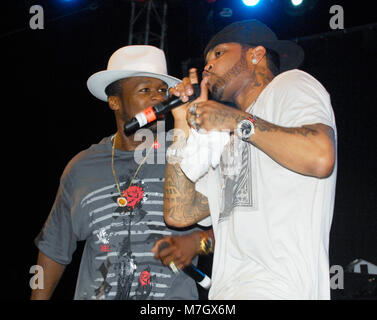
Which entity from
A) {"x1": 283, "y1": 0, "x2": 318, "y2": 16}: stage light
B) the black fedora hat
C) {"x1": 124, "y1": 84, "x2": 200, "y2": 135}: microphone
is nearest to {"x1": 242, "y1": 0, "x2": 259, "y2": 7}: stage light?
{"x1": 283, "y1": 0, "x2": 318, "y2": 16}: stage light

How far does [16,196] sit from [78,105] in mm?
1211

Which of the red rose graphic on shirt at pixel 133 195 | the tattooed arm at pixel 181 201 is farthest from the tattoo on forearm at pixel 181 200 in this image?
the red rose graphic on shirt at pixel 133 195

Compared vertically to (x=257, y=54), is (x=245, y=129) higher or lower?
lower

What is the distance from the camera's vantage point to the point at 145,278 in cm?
242

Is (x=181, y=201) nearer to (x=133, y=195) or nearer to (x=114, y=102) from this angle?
(x=133, y=195)

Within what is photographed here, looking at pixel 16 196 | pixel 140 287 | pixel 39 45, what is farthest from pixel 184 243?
pixel 39 45

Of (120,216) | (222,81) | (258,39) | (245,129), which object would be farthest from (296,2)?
(245,129)

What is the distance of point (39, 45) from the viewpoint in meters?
5.03

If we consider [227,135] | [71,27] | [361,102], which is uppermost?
[71,27]

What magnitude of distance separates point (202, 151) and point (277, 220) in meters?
0.57

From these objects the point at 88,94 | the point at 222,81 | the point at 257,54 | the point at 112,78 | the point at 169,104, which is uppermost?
the point at 88,94

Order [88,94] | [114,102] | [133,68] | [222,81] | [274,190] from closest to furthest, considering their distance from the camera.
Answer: [274,190] → [222,81] → [133,68] → [114,102] → [88,94]

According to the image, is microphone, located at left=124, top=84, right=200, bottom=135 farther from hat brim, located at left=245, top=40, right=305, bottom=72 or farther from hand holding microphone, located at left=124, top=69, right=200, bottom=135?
hat brim, located at left=245, top=40, right=305, bottom=72
